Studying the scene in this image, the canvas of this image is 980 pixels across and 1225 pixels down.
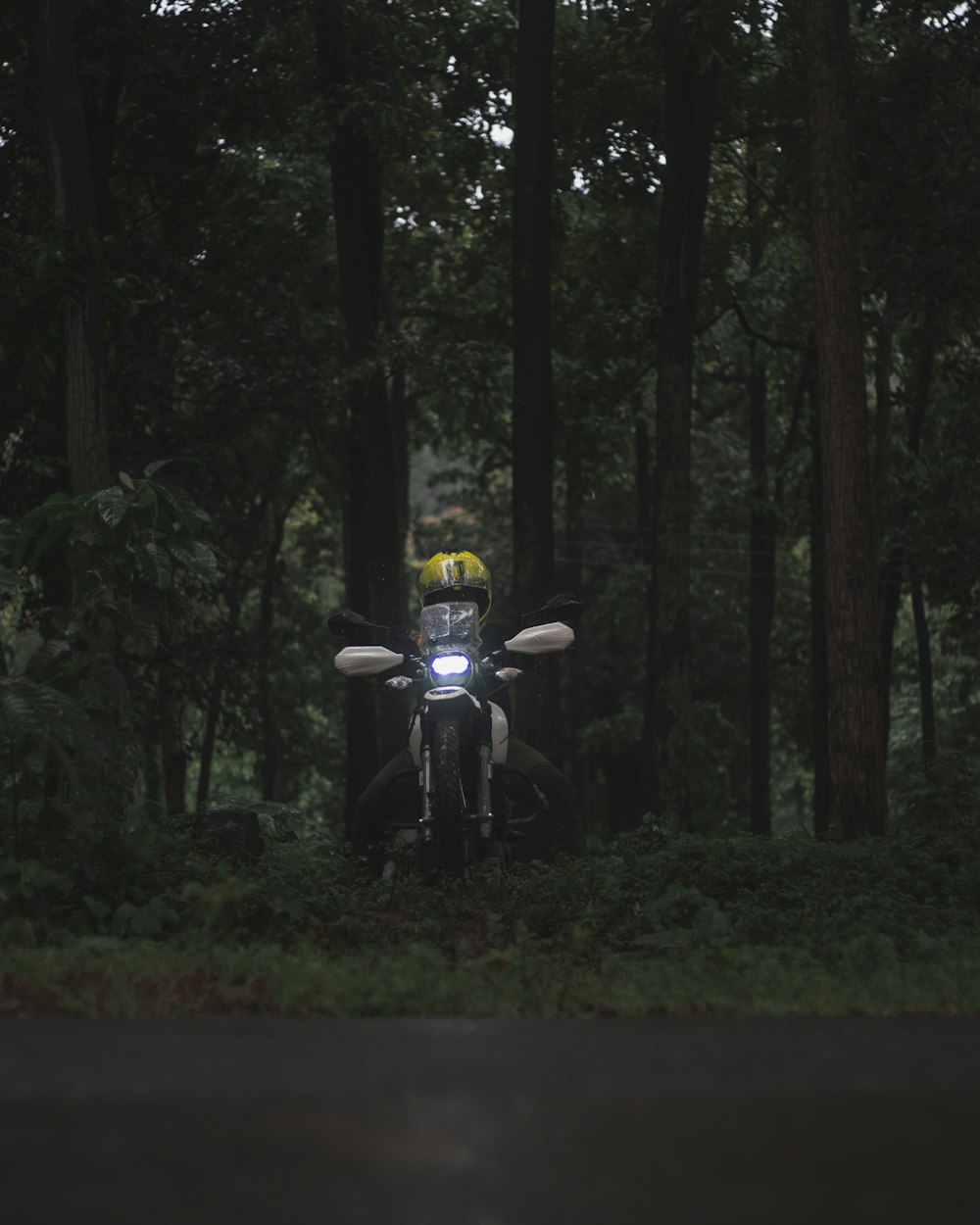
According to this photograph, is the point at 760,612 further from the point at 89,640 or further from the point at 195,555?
the point at 89,640

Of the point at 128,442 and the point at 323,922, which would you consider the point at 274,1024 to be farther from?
the point at 128,442

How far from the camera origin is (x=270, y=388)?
25.0 m

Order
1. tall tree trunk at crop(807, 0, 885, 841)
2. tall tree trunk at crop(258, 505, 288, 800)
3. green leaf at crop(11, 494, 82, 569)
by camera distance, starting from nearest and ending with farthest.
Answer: green leaf at crop(11, 494, 82, 569), tall tree trunk at crop(807, 0, 885, 841), tall tree trunk at crop(258, 505, 288, 800)

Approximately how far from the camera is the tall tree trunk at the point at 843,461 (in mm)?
15906

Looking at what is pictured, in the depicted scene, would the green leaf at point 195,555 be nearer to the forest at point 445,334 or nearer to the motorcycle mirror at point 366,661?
the forest at point 445,334

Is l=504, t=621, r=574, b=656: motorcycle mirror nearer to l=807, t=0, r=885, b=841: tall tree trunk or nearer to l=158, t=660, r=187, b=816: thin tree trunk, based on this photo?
l=807, t=0, r=885, b=841: tall tree trunk

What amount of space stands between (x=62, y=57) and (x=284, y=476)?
22.5 metres

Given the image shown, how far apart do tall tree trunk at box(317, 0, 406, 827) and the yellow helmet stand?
9919 millimetres

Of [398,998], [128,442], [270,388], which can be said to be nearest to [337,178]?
[270,388]

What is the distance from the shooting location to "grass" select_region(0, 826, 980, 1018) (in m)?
6.83

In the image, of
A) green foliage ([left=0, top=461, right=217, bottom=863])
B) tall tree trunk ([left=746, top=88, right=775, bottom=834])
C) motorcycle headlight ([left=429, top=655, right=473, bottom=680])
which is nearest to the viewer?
green foliage ([left=0, top=461, right=217, bottom=863])

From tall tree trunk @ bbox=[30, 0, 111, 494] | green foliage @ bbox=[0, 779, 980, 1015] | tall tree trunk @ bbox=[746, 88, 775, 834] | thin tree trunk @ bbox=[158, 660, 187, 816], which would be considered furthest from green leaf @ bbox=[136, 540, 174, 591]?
tall tree trunk @ bbox=[746, 88, 775, 834]

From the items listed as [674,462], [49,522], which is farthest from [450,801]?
[674,462]

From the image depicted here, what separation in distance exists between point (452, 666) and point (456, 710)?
394 millimetres
